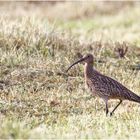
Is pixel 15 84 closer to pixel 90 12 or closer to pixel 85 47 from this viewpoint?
pixel 85 47

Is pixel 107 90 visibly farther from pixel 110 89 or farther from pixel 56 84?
pixel 56 84

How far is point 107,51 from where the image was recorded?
1416cm

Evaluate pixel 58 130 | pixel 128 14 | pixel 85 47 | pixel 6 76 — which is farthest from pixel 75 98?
pixel 128 14

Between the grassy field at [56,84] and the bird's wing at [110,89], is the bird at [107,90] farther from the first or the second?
the grassy field at [56,84]

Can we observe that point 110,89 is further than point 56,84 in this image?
No

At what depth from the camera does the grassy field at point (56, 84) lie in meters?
8.47

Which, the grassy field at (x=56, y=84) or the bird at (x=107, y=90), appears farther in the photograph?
the bird at (x=107, y=90)

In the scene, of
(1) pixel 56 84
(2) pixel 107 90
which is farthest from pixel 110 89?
(1) pixel 56 84

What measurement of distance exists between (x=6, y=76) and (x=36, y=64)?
80cm

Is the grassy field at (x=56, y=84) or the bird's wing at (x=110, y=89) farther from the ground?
the bird's wing at (x=110, y=89)

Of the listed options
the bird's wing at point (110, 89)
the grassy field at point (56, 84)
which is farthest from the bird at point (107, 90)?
the grassy field at point (56, 84)

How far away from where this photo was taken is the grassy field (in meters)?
8.47

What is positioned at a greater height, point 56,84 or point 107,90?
point 107,90

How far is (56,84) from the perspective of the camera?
1167 centimetres
